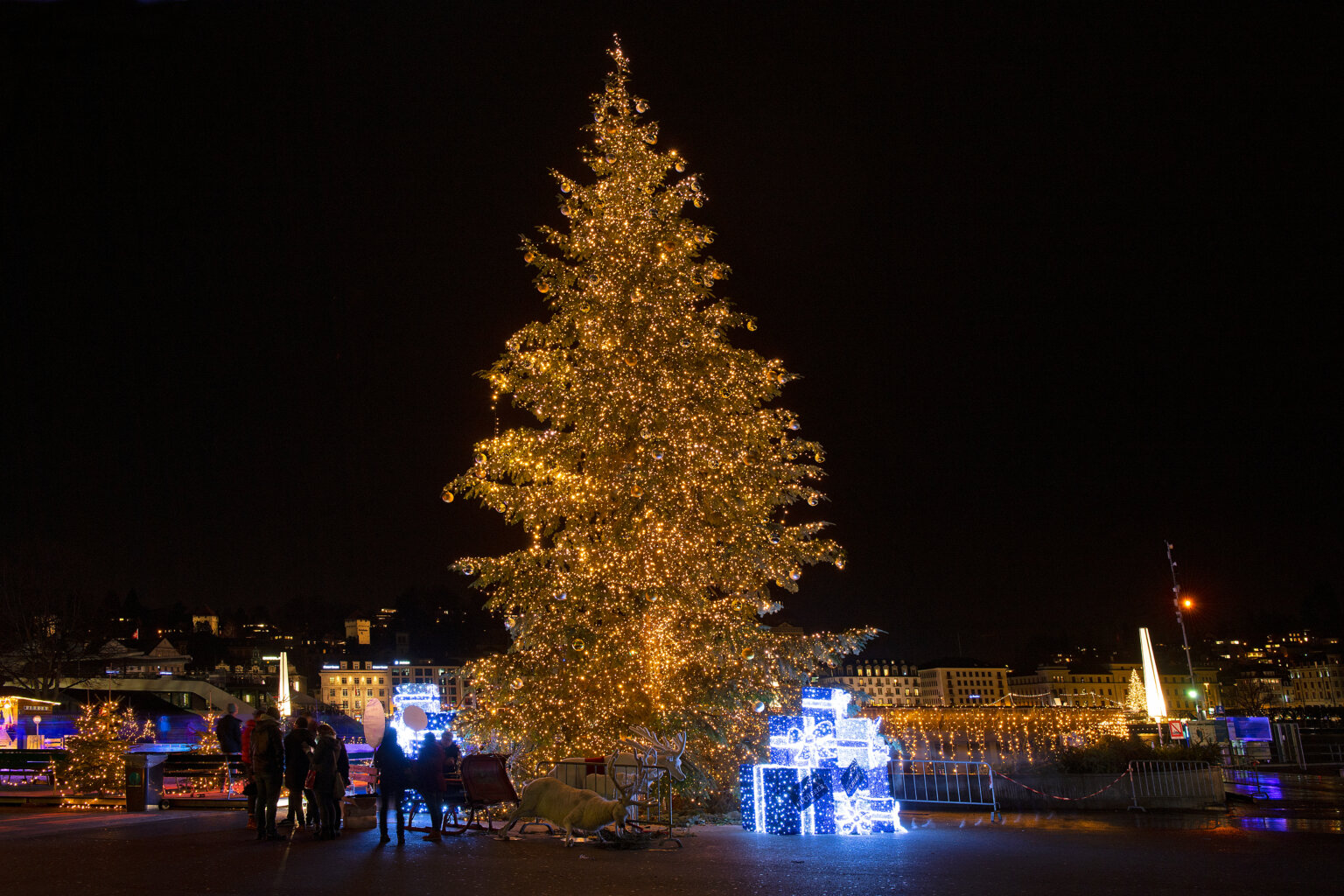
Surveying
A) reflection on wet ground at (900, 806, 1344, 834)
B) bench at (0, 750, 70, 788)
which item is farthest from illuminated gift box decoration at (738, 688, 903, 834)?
bench at (0, 750, 70, 788)

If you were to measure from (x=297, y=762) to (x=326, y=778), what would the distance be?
0.64 meters

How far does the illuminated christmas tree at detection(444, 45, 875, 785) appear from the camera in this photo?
16156mm

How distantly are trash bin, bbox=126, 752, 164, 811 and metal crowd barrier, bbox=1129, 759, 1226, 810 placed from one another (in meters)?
17.5

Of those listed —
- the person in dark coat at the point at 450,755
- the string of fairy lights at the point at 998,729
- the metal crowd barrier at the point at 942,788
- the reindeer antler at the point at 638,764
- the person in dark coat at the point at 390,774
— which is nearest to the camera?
the person in dark coat at the point at 390,774

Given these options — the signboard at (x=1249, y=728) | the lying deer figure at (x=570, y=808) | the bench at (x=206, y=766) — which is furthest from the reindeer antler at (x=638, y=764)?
the signboard at (x=1249, y=728)

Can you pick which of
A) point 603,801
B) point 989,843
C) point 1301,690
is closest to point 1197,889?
point 989,843

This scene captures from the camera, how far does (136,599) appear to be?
14975 centimetres

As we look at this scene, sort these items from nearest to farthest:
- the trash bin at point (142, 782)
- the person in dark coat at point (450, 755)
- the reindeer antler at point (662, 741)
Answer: the person in dark coat at point (450, 755)
the reindeer antler at point (662, 741)
the trash bin at point (142, 782)

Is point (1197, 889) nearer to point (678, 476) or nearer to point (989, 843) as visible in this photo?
point (989, 843)

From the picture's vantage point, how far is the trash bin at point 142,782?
51.8ft

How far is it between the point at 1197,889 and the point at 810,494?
430 inches

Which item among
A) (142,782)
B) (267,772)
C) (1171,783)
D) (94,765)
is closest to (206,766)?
(94,765)

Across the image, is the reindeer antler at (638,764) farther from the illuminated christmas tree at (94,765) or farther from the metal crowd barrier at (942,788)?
the illuminated christmas tree at (94,765)

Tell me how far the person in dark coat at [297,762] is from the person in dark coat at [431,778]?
1.67 metres
